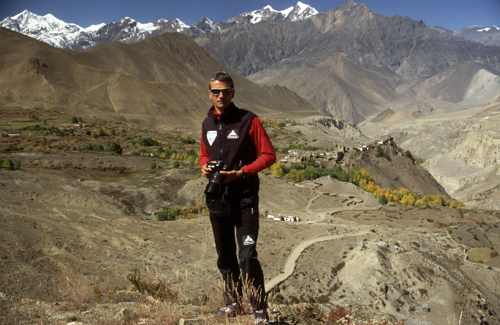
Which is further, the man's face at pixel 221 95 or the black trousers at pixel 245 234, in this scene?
the man's face at pixel 221 95

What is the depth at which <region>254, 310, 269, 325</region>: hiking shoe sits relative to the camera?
3928 mm

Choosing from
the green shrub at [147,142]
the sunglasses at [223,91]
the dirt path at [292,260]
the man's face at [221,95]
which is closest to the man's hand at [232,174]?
the man's face at [221,95]

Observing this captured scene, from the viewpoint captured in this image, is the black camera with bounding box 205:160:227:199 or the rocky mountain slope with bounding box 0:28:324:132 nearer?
the black camera with bounding box 205:160:227:199

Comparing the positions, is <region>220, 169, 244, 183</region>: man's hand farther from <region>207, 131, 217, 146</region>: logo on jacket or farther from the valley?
the valley

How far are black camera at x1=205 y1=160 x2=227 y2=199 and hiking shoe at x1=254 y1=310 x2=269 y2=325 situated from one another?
4.39 feet

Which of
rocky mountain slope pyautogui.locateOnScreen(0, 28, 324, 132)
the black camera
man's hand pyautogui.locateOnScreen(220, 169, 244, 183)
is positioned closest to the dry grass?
the black camera

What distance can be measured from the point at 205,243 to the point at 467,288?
1305cm

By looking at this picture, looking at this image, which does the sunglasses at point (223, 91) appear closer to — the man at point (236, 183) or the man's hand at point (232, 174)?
the man at point (236, 183)

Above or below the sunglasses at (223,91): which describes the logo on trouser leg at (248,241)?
below

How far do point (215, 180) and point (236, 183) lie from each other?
0.31 meters

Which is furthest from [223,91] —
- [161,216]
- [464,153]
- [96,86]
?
[96,86]

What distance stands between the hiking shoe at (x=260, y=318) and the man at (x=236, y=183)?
0.04 ft

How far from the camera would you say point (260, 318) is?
3996mm

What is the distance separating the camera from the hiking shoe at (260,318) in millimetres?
3928
